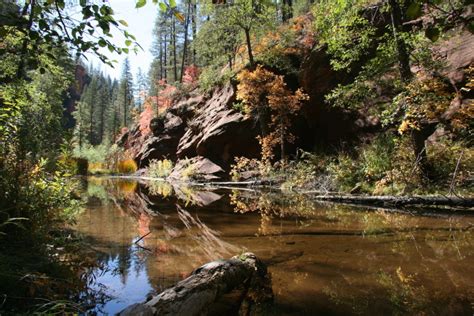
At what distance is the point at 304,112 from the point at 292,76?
2.35 m

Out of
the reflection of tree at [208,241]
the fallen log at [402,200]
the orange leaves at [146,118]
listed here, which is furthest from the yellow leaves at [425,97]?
the orange leaves at [146,118]

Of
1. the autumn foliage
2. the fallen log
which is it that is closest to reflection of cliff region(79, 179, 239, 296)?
the fallen log

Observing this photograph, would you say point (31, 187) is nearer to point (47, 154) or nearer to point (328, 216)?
point (47, 154)

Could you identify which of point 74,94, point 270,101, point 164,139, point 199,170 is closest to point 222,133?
point 199,170

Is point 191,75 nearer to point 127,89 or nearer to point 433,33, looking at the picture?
point 433,33

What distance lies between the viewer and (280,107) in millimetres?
18438

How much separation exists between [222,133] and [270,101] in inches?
191

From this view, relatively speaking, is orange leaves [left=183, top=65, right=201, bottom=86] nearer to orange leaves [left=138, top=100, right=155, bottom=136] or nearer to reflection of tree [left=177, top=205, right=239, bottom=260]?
orange leaves [left=138, top=100, right=155, bottom=136]

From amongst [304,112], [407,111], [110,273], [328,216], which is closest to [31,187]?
[110,273]

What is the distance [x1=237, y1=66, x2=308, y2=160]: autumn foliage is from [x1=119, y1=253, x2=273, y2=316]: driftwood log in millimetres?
14262

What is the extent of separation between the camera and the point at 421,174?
10242 millimetres

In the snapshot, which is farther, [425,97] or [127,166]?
[127,166]

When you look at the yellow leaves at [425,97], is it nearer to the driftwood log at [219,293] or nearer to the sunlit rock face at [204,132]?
the driftwood log at [219,293]

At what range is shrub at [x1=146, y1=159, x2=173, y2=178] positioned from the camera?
28.2 metres
